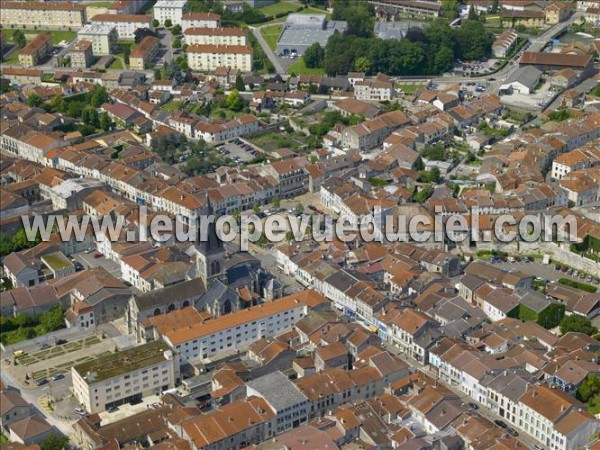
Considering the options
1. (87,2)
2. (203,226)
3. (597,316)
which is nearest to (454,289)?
(597,316)

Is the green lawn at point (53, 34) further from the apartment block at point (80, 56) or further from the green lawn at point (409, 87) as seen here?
the green lawn at point (409, 87)

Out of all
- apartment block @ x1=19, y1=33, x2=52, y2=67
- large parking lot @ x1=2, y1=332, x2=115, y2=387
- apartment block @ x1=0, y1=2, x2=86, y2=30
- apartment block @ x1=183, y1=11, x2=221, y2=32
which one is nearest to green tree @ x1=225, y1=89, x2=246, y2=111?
apartment block @ x1=183, y1=11, x2=221, y2=32

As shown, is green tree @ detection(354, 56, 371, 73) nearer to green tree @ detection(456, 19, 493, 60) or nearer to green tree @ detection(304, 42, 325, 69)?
green tree @ detection(304, 42, 325, 69)

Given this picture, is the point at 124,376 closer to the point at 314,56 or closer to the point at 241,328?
the point at 241,328

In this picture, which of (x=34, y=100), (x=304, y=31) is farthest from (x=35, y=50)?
(x=304, y=31)

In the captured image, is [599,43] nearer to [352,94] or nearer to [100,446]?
[352,94]
